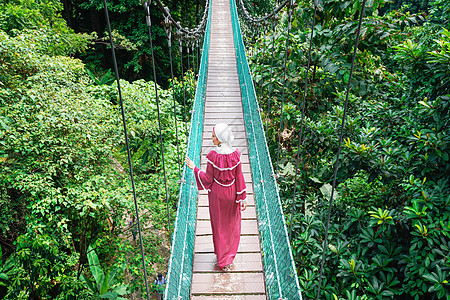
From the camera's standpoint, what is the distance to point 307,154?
3.09m

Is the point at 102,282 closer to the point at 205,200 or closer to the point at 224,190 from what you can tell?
the point at 205,200

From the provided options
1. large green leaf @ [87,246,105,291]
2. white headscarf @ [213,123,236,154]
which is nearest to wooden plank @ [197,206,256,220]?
white headscarf @ [213,123,236,154]

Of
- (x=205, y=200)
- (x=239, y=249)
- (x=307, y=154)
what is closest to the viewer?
(x=239, y=249)

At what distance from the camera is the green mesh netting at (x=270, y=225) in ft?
5.07

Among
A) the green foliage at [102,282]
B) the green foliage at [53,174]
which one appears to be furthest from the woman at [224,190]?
the green foliage at [102,282]

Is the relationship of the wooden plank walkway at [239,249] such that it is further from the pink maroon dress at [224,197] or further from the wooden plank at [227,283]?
the pink maroon dress at [224,197]

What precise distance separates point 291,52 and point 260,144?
0.93m

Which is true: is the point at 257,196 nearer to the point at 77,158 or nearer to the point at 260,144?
the point at 260,144

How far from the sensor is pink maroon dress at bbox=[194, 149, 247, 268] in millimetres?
1937

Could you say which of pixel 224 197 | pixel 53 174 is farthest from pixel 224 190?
pixel 53 174

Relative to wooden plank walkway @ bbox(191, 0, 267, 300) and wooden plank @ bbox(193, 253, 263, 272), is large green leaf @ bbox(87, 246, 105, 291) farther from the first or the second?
wooden plank @ bbox(193, 253, 263, 272)

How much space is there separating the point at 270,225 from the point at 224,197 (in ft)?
1.17

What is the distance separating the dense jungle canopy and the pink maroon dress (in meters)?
0.51

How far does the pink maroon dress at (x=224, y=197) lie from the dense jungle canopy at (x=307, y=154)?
1.68ft
